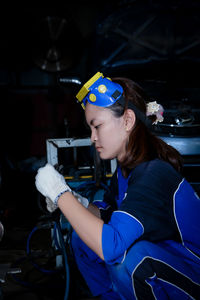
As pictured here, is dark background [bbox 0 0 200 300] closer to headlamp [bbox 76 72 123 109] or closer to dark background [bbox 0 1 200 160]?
dark background [bbox 0 1 200 160]

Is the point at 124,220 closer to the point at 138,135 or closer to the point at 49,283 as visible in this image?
the point at 138,135

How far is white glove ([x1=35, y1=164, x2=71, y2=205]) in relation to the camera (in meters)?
1.12

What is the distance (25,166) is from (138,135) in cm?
295

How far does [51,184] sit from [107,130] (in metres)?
0.39

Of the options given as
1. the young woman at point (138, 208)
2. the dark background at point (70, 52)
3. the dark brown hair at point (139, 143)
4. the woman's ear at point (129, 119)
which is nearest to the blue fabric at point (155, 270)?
the young woman at point (138, 208)

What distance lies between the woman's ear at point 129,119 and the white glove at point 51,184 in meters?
0.43

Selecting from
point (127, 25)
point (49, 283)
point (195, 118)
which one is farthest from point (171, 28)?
point (49, 283)

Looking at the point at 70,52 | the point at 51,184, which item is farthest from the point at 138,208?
the point at 70,52

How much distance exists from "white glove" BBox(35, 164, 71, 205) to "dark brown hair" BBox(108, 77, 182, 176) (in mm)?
351

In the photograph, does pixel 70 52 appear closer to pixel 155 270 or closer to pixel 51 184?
pixel 51 184

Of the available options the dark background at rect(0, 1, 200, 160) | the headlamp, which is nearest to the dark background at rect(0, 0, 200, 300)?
the dark background at rect(0, 1, 200, 160)

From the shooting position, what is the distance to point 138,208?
100 cm

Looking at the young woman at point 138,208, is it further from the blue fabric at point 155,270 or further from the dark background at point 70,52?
the dark background at point 70,52

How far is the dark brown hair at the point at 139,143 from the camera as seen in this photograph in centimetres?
121
